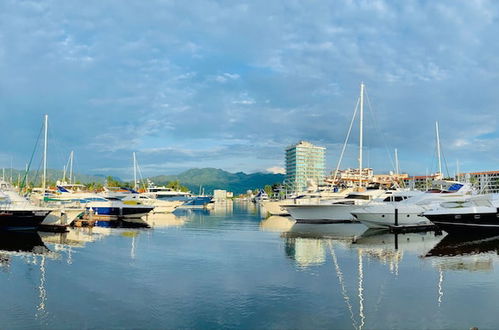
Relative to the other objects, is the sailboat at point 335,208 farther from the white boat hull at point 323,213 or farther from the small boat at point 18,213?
the small boat at point 18,213

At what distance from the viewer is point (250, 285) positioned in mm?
16812

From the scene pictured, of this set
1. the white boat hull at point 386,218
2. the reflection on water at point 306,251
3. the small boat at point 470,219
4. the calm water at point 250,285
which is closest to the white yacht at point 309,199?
the white boat hull at point 386,218

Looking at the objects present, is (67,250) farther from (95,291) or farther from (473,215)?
(473,215)

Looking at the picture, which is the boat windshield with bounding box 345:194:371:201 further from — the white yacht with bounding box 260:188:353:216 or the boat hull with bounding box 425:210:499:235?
the boat hull with bounding box 425:210:499:235

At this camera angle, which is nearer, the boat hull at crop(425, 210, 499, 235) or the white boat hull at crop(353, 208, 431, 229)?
the boat hull at crop(425, 210, 499, 235)

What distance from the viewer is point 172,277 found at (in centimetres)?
1833

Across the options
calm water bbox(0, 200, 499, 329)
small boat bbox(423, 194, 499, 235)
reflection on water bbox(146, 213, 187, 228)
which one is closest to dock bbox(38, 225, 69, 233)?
calm water bbox(0, 200, 499, 329)

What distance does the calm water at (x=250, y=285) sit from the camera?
41.2 feet

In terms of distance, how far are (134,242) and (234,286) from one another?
16379mm

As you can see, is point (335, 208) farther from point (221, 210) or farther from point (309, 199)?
point (221, 210)

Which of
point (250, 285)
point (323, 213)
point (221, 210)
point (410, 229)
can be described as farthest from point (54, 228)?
point (221, 210)

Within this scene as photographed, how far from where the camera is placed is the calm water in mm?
12547


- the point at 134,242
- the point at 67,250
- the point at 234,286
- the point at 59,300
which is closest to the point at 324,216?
the point at 134,242

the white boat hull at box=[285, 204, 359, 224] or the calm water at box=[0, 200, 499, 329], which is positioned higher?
the white boat hull at box=[285, 204, 359, 224]
